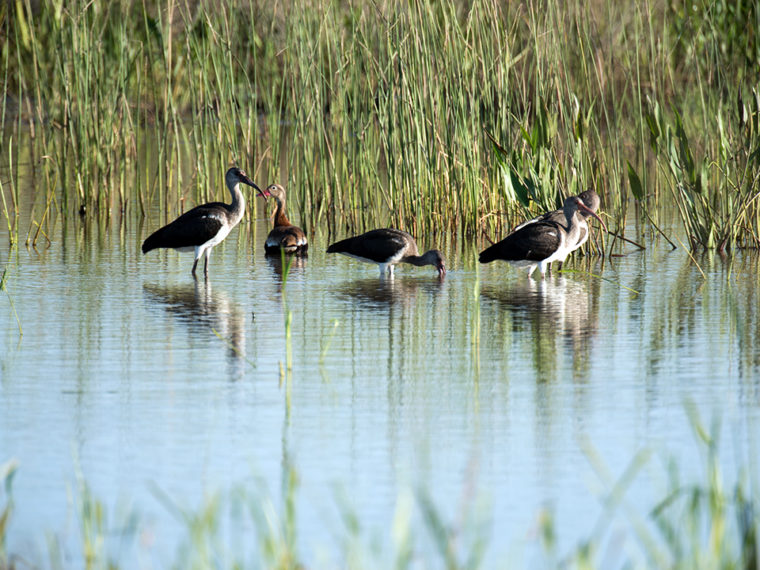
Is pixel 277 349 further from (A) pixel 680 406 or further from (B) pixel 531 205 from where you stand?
(B) pixel 531 205

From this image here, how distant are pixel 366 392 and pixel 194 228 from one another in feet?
15.3

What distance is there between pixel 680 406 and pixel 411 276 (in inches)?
195

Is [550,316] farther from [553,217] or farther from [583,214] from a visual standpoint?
[583,214]

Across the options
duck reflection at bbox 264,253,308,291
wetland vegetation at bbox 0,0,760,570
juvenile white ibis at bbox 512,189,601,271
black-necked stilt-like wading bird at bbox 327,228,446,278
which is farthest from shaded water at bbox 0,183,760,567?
duck reflection at bbox 264,253,308,291

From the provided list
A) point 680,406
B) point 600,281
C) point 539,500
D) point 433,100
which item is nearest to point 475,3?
point 433,100

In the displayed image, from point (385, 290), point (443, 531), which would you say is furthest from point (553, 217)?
point (443, 531)

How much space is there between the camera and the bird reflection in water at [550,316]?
6.99 m

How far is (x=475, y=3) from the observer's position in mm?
10820

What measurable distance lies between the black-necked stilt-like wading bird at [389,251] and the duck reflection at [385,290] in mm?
145

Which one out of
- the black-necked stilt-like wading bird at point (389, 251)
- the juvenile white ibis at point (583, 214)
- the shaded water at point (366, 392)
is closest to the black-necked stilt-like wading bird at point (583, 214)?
the juvenile white ibis at point (583, 214)

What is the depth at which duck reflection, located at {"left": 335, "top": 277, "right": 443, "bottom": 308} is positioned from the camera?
352 inches

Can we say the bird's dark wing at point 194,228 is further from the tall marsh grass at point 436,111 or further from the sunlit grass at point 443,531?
the sunlit grass at point 443,531

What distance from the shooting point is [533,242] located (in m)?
9.71

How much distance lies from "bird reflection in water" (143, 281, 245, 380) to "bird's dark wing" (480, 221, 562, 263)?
87.9 inches
